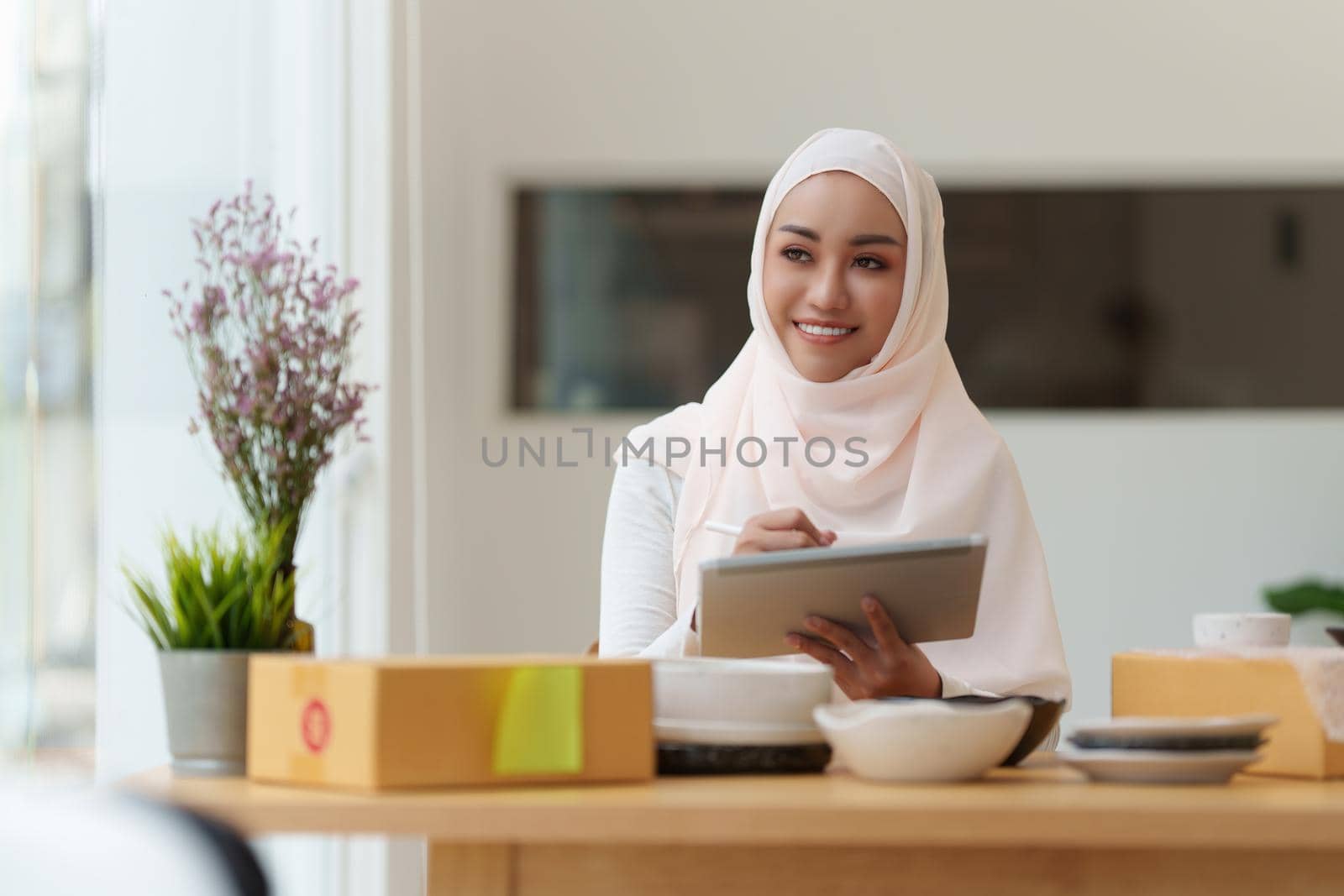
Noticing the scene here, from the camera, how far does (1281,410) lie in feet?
13.9

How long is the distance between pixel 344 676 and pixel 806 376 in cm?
111

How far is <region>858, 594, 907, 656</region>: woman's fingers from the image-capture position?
1.34 meters

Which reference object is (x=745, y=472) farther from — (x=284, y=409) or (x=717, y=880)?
(x=717, y=880)

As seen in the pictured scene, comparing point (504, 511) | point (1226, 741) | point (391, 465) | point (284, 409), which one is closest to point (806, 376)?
point (284, 409)

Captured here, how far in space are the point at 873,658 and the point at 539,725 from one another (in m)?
0.51

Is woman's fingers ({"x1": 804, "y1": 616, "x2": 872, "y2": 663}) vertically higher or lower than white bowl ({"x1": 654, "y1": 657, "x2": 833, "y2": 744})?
higher

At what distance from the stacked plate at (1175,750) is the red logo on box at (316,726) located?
55cm

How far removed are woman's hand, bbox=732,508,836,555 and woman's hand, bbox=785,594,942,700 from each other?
0.12 meters

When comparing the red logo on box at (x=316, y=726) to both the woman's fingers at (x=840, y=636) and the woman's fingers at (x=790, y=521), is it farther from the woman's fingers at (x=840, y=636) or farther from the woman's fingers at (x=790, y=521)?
the woman's fingers at (x=790, y=521)

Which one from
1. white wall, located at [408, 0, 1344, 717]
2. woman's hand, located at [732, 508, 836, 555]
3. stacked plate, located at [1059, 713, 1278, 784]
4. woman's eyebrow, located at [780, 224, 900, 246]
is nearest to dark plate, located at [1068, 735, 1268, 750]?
stacked plate, located at [1059, 713, 1278, 784]

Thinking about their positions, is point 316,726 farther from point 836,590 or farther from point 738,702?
point 836,590

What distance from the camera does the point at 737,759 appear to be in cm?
117

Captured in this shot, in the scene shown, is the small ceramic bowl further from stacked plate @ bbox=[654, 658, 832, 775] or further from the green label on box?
the green label on box
